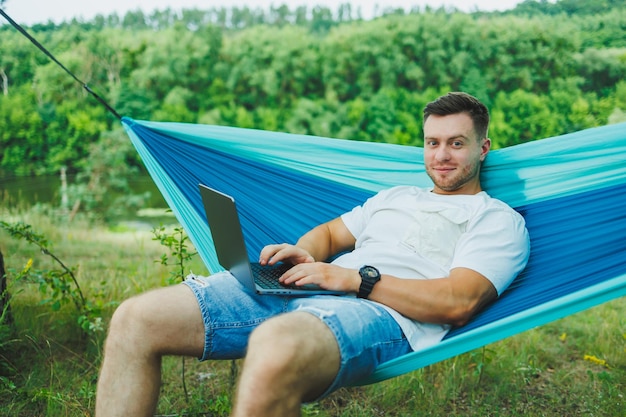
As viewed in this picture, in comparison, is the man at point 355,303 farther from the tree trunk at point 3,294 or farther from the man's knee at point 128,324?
the tree trunk at point 3,294

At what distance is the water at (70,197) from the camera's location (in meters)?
10.8

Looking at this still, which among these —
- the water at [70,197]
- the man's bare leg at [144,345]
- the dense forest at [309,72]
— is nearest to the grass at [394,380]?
the man's bare leg at [144,345]

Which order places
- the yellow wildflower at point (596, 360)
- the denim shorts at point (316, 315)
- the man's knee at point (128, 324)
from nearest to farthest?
the denim shorts at point (316, 315) < the man's knee at point (128, 324) < the yellow wildflower at point (596, 360)

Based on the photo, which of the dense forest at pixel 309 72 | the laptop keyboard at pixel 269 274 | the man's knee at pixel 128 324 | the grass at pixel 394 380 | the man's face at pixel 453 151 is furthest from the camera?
the dense forest at pixel 309 72

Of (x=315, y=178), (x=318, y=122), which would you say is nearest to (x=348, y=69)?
(x=318, y=122)

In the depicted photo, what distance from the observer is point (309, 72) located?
48.4 ft

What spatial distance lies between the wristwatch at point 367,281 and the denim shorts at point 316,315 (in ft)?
0.08

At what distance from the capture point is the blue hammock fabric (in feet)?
4.50

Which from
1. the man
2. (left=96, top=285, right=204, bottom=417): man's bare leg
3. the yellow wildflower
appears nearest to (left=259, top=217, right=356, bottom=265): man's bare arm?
the man

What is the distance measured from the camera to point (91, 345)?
228 cm

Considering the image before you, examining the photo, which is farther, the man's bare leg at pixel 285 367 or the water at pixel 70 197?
the water at pixel 70 197

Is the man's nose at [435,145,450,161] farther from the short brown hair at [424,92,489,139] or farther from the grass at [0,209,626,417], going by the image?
the grass at [0,209,626,417]

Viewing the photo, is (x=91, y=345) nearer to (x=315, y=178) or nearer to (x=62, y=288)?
(x=62, y=288)

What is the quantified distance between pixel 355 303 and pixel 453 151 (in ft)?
1.86
